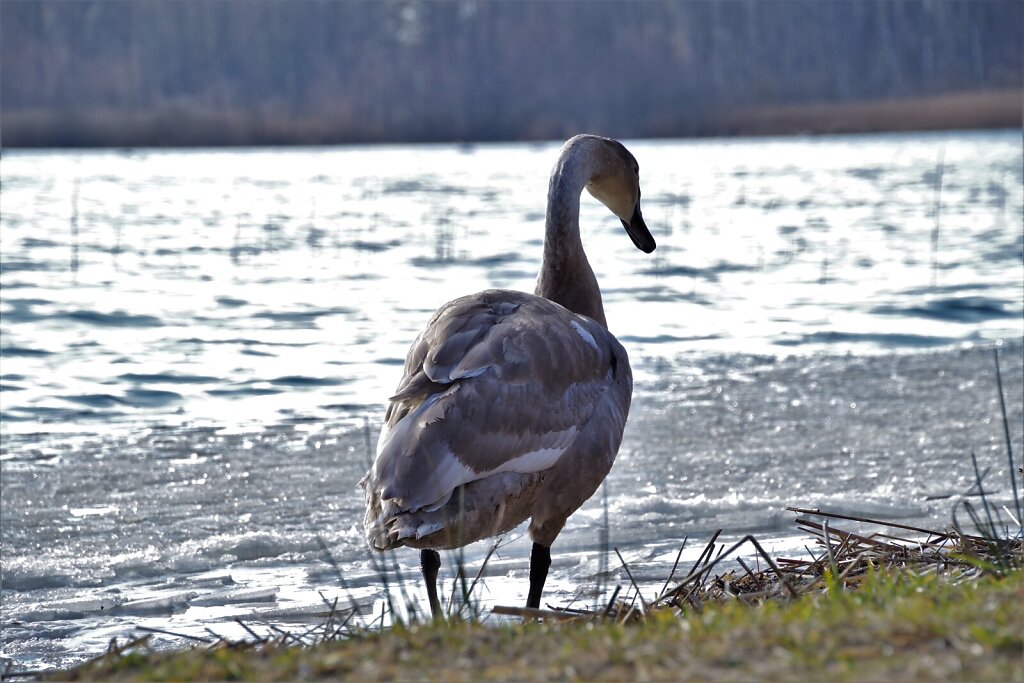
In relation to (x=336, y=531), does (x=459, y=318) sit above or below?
above

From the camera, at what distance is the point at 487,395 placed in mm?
4414

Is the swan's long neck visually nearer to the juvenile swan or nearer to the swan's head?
the swan's head

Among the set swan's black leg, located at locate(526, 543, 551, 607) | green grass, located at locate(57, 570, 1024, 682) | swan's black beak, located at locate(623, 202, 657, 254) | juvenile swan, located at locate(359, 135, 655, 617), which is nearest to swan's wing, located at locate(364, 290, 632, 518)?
juvenile swan, located at locate(359, 135, 655, 617)

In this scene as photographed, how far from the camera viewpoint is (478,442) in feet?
14.0

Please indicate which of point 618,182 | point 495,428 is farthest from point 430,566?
point 618,182

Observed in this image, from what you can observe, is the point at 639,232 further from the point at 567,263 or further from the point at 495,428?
the point at 495,428

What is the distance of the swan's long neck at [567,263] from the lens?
5.82 m

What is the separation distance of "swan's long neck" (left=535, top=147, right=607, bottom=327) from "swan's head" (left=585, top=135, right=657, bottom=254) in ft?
1.17

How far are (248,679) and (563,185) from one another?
11.9 ft

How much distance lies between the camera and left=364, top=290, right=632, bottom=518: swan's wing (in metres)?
4.16

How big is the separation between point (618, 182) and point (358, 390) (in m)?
4.30

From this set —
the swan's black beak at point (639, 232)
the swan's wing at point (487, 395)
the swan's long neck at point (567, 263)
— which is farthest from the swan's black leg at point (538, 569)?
the swan's black beak at point (639, 232)

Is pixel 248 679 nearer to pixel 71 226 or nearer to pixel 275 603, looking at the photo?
pixel 275 603

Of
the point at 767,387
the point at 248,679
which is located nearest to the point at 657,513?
the point at 767,387
